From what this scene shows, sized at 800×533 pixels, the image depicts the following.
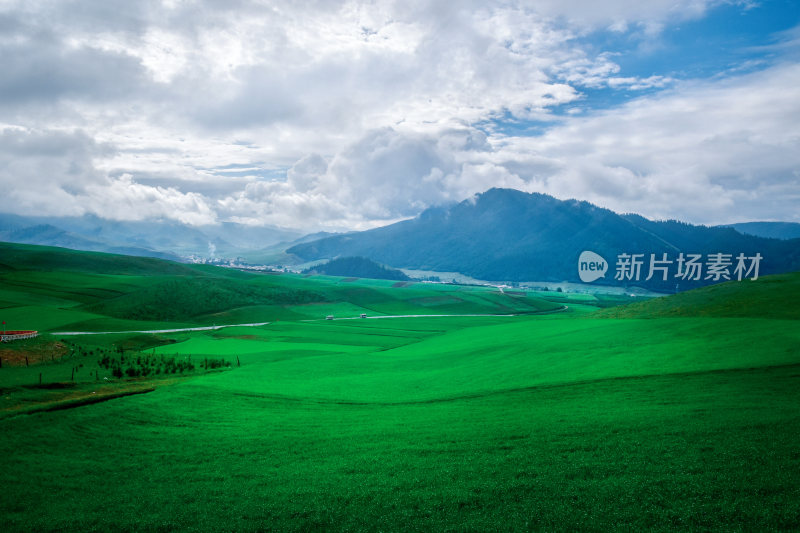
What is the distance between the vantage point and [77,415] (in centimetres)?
2714

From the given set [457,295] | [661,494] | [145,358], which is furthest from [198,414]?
[457,295]

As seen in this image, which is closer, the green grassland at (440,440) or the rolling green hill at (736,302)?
the green grassland at (440,440)

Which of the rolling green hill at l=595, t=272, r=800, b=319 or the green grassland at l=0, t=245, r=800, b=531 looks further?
the rolling green hill at l=595, t=272, r=800, b=319

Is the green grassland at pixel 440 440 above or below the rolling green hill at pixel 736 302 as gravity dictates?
below

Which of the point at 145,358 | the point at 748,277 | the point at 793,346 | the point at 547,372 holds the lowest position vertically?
the point at 145,358

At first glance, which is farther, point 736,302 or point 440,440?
point 736,302

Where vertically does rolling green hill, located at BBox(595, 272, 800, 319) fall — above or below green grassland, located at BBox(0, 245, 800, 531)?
above

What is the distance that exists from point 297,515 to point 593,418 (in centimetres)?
1575

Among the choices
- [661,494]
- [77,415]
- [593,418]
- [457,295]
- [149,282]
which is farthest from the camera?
[457,295]

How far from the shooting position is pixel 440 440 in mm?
23547

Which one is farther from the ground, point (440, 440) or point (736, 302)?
point (736, 302)

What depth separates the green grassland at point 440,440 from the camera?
16.6 m

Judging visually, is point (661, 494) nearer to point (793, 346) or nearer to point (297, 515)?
point (297, 515)

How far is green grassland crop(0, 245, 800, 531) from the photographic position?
16562 mm
